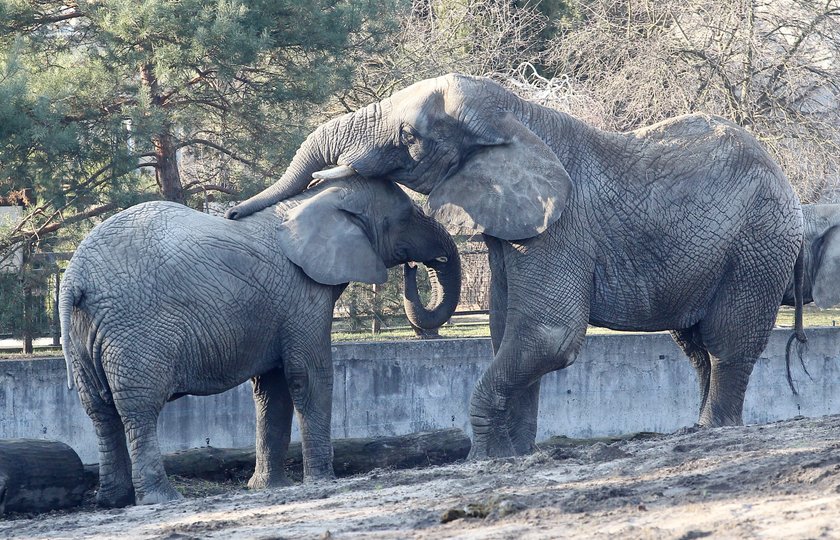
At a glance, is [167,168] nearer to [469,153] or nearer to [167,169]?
[167,169]

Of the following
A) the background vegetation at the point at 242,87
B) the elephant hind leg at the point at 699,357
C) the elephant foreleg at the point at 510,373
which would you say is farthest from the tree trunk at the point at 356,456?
the background vegetation at the point at 242,87

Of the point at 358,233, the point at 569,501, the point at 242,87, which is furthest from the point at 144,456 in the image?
the point at 242,87

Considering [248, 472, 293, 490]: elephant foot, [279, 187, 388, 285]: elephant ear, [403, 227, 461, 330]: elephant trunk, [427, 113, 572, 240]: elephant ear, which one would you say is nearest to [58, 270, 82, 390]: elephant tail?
[279, 187, 388, 285]: elephant ear

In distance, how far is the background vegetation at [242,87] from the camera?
15.8 meters

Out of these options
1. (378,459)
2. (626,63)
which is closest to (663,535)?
(378,459)

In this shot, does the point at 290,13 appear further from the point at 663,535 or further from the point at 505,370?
the point at 663,535

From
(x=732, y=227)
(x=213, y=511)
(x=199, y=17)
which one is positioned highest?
(x=199, y=17)

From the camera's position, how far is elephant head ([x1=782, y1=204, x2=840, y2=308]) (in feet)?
49.9

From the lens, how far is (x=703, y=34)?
Result: 22.0 metres

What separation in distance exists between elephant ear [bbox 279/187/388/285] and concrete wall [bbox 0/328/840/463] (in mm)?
3768

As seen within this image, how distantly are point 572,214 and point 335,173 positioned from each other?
6.89 ft

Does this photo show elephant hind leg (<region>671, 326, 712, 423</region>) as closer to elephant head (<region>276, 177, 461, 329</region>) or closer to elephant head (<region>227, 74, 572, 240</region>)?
elephant head (<region>276, 177, 461, 329</region>)

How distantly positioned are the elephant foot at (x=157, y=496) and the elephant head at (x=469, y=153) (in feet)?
10.2

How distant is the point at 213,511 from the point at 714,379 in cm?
518
